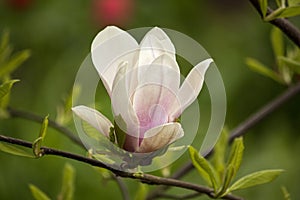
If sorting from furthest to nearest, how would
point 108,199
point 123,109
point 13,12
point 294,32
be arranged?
point 13,12, point 108,199, point 294,32, point 123,109

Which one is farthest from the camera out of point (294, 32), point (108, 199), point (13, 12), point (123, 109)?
point (13, 12)

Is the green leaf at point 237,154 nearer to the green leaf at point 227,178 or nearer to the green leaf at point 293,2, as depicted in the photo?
the green leaf at point 227,178

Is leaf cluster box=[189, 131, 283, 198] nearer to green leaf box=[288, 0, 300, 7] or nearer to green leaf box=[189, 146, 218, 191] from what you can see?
green leaf box=[189, 146, 218, 191]

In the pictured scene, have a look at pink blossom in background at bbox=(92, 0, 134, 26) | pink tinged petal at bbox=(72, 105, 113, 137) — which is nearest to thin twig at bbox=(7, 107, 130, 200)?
pink tinged petal at bbox=(72, 105, 113, 137)

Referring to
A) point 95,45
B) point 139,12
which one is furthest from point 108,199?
point 95,45

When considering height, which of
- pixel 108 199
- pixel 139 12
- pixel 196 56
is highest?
pixel 196 56

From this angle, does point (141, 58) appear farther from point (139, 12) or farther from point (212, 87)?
point (139, 12)

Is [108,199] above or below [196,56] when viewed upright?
below
